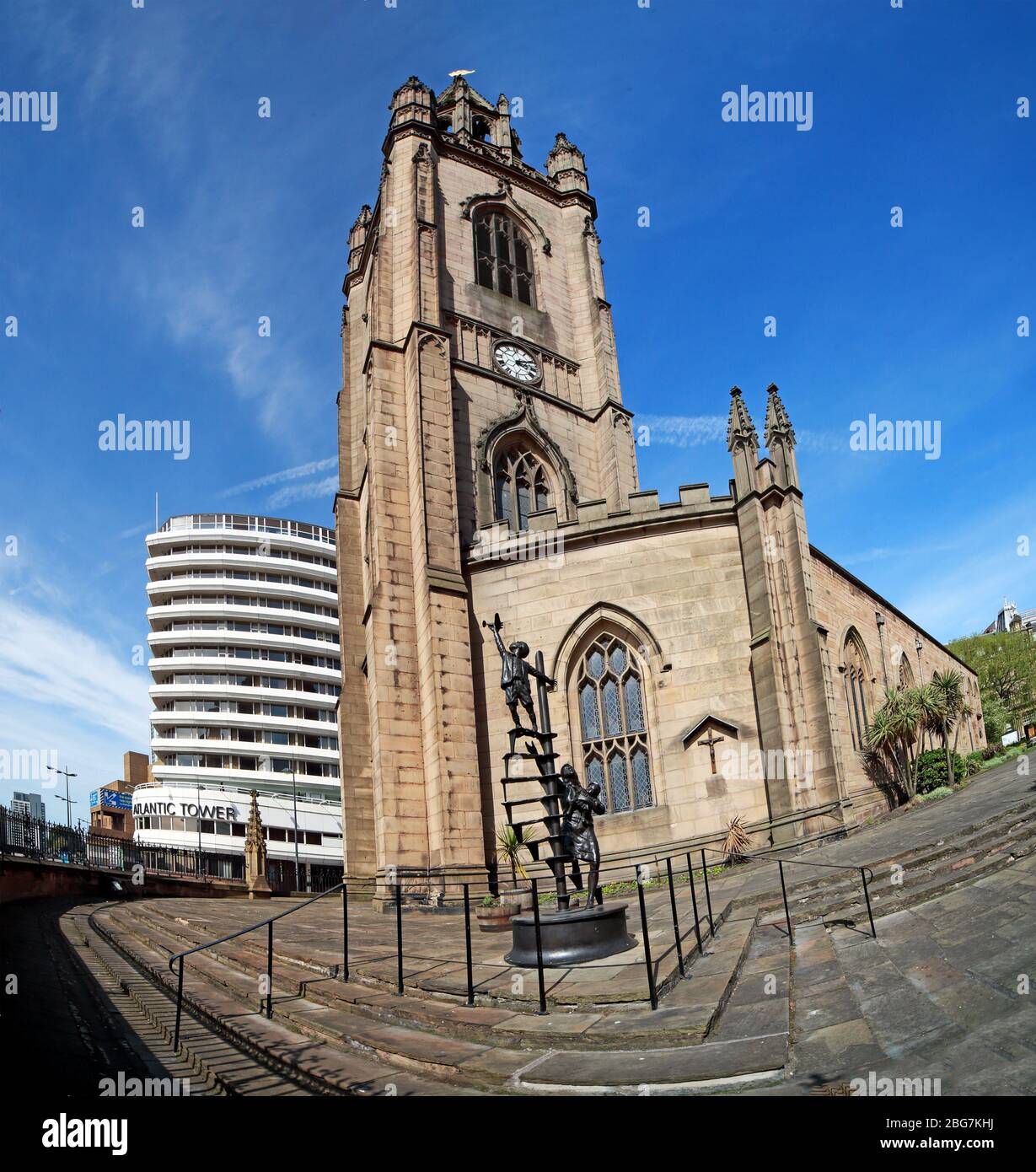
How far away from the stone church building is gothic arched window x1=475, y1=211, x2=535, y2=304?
1643 millimetres

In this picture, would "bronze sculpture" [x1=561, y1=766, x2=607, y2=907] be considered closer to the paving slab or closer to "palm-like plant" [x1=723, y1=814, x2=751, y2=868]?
the paving slab

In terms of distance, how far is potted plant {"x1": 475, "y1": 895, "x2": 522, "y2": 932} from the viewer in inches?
527

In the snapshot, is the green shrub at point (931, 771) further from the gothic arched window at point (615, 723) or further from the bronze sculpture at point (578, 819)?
the bronze sculpture at point (578, 819)

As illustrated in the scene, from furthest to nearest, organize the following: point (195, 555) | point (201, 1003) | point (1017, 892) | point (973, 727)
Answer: point (195, 555) < point (973, 727) < point (201, 1003) < point (1017, 892)

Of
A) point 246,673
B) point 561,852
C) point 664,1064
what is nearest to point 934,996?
point 664,1064

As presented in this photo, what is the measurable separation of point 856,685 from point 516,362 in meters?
13.8

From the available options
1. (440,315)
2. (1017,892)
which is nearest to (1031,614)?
(440,315)

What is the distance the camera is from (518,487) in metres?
24.9

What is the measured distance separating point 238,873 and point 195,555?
25.8 metres

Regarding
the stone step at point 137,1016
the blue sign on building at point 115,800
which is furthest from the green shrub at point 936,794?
the blue sign on building at point 115,800

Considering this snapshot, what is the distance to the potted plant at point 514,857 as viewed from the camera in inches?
568
